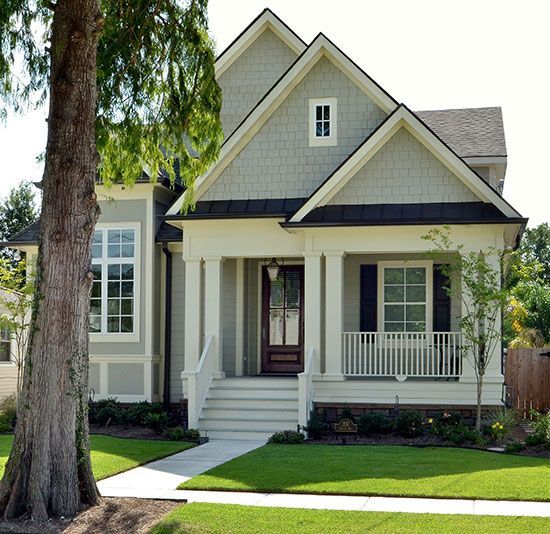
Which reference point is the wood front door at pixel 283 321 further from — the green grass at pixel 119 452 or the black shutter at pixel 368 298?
the green grass at pixel 119 452

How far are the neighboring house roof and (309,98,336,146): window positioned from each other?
126 cm

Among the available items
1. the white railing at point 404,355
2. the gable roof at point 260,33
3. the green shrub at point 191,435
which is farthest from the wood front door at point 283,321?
the gable roof at point 260,33

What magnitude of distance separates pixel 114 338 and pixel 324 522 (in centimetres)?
1016

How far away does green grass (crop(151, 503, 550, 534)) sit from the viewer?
8320 millimetres

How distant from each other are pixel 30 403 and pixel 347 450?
575cm

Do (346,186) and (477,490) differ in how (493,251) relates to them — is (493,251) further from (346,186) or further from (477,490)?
(477,490)

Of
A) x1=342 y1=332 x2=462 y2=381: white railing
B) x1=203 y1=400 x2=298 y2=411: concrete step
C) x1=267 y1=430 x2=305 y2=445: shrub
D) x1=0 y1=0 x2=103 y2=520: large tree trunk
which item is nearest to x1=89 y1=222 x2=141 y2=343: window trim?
x1=203 y1=400 x2=298 y2=411: concrete step

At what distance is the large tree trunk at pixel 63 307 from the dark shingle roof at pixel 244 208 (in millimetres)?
7112

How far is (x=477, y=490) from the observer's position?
33.2 ft

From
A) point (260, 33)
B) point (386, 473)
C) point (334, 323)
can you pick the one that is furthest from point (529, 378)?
point (386, 473)

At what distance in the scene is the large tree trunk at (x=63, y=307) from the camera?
9.09 m

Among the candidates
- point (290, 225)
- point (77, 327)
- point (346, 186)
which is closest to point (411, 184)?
point (346, 186)

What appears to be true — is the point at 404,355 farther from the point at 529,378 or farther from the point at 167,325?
the point at 529,378

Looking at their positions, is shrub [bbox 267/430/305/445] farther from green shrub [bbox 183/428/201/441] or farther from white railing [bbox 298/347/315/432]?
green shrub [bbox 183/428/201/441]
